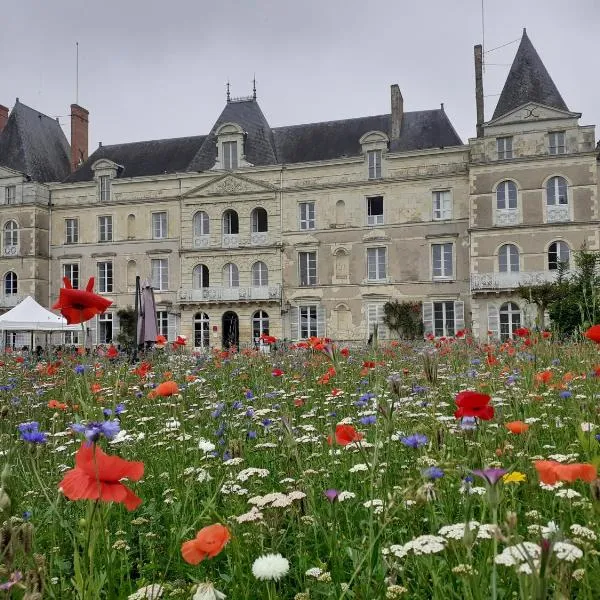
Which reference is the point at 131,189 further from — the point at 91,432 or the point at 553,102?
the point at 91,432

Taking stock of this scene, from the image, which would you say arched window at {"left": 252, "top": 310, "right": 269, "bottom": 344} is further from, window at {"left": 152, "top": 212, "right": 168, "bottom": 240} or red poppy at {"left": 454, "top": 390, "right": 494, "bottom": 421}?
red poppy at {"left": 454, "top": 390, "right": 494, "bottom": 421}

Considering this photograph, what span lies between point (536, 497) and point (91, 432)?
1985mm

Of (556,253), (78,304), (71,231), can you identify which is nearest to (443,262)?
(556,253)

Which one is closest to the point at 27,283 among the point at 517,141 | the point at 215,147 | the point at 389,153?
the point at 215,147

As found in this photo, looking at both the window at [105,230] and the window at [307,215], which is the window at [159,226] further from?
the window at [307,215]

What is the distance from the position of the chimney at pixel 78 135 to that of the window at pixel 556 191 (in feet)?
90.6

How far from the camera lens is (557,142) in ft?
92.0

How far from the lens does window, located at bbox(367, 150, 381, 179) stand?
3116 cm

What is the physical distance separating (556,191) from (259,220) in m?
14.5

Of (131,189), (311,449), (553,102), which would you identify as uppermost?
(553,102)

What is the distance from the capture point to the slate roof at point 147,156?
35.8m

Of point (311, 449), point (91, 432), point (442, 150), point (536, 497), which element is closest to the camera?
point (91, 432)

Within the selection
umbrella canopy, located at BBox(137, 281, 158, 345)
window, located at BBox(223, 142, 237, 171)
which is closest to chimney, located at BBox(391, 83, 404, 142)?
window, located at BBox(223, 142, 237, 171)

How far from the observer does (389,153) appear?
3086 cm
